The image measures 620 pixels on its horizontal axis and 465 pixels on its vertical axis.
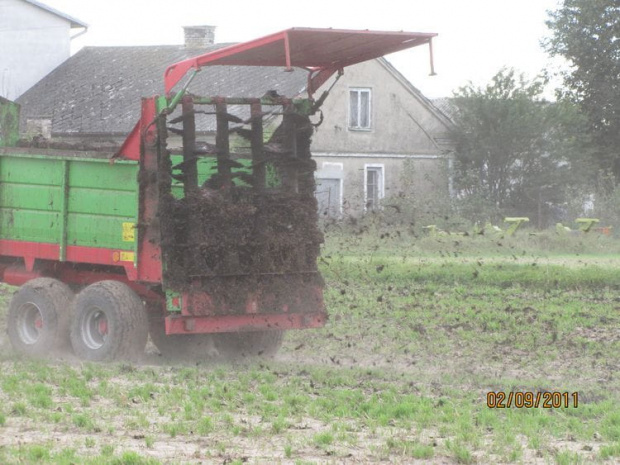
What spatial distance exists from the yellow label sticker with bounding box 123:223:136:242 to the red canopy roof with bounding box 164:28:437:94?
4.74 ft

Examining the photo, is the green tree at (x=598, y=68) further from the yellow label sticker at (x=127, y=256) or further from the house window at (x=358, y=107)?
the yellow label sticker at (x=127, y=256)

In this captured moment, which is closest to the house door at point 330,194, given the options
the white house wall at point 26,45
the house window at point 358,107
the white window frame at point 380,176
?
the white window frame at point 380,176

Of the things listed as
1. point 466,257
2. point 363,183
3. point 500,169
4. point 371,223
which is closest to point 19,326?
point 466,257

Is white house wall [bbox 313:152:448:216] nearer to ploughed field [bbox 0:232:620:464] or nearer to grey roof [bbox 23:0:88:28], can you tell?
grey roof [bbox 23:0:88:28]

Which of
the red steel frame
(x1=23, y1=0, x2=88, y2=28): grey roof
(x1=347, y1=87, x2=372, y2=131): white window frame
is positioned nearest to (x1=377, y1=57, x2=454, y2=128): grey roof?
(x1=347, y1=87, x2=372, y2=131): white window frame

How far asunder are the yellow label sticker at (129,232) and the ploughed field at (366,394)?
1317 mm

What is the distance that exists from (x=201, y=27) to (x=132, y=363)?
34.3 meters

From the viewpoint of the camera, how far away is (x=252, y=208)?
12102mm

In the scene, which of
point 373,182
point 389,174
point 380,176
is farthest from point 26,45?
point 389,174

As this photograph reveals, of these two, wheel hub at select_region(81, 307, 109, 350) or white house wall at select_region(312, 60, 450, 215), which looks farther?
white house wall at select_region(312, 60, 450, 215)

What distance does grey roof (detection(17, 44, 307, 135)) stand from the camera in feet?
127

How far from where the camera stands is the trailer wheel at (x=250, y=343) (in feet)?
43.3

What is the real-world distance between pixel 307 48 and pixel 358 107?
29288 mm

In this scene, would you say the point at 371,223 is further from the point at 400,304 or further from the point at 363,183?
the point at 400,304
